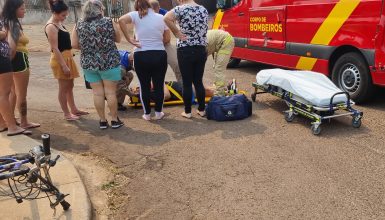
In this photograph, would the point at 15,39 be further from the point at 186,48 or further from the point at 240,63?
the point at 240,63

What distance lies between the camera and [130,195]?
3.79 meters

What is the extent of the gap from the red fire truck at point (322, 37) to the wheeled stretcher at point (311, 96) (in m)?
0.83

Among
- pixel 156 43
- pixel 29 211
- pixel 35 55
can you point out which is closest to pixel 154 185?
pixel 29 211

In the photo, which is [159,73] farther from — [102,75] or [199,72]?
[102,75]

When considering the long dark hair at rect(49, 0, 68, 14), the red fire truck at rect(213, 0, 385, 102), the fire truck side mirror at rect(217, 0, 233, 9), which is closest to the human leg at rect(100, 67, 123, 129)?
the long dark hair at rect(49, 0, 68, 14)

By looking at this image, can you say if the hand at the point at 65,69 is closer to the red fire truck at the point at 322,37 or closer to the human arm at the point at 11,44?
the human arm at the point at 11,44

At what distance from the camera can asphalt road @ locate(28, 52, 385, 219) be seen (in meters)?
3.48

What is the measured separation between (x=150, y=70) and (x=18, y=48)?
5.76ft

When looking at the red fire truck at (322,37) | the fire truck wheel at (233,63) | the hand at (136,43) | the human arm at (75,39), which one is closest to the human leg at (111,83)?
the hand at (136,43)

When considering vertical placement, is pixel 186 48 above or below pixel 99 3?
below

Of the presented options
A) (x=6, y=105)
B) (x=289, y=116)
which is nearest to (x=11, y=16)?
(x=6, y=105)

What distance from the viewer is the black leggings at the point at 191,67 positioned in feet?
18.2

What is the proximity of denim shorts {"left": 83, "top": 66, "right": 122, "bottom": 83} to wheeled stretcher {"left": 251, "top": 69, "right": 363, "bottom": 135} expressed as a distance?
93.3 inches

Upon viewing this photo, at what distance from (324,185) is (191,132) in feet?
6.93
